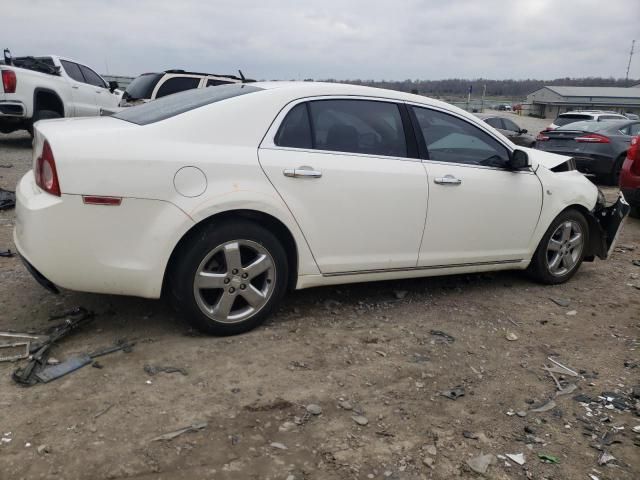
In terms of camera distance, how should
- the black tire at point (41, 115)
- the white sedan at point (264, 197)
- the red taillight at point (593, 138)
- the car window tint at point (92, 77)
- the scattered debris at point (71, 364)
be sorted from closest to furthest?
the scattered debris at point (71, 364), the white sedan at point (264, 197), the red taillight at point (593, 138), the black tire at point (41, 115), the car window tint at point (92, 77)

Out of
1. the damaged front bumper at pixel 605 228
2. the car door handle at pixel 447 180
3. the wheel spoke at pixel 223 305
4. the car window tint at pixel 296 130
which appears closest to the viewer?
the wheel spoke at pixel 223 305

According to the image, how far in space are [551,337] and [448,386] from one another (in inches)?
47.1

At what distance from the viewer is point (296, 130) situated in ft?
11.8

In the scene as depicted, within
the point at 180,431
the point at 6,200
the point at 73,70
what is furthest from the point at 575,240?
the point at 73,70

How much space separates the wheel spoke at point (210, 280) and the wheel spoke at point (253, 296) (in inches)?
6.3

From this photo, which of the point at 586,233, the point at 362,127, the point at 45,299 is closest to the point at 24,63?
the point at 45,299

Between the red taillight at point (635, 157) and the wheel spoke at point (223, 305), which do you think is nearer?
the wheel spoke at point (223, 305)

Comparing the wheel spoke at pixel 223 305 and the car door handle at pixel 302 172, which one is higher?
the car door handle at pixel 302 172

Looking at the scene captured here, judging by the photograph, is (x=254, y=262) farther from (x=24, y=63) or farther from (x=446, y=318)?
(x=24, y=63)

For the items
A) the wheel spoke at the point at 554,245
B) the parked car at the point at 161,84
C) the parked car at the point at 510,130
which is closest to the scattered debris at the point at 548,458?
the wheel spoke at the point at 554,245

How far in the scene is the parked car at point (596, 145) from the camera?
10688 millimetres

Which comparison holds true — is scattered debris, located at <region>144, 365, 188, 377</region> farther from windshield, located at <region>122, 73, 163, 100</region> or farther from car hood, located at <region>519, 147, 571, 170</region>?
windshield, located at <region>122, 73, 163, 100</region>

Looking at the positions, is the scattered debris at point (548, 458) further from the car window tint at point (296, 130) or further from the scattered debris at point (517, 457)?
the car window tint at point (296, 130)

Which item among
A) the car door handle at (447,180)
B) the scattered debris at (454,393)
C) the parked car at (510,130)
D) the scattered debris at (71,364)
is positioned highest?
the car door handle at (447,180)
